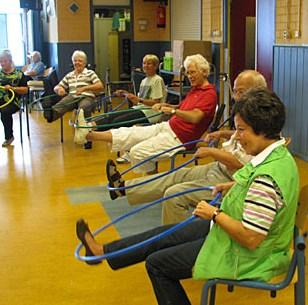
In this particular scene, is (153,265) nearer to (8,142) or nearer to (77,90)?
(77,90)

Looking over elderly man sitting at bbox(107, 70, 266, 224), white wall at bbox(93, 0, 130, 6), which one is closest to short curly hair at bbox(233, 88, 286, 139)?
elderly man sitting at bbox(107, 70, 266, 224)

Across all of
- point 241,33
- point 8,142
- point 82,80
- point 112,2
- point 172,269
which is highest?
point 112,2

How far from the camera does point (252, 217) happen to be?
1.79 meters

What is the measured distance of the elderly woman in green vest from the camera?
178cm

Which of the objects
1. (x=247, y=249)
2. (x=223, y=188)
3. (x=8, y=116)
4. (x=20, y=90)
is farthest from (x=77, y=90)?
(x=247, y=249)

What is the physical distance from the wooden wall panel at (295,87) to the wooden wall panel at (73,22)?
5.70 m

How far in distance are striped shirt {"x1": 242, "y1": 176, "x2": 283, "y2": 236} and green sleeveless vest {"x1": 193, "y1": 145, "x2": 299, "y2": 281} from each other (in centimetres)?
4

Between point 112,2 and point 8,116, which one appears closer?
point 8,116

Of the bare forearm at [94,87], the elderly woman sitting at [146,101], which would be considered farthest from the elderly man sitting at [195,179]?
the bare forearm at [94,87]

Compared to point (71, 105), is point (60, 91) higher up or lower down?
higher up

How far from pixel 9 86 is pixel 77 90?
34.9 inches

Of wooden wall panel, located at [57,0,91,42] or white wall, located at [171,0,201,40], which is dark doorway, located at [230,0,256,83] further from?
wooden wall panel, located at [57,0,91,42]

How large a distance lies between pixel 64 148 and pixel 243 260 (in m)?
4.83

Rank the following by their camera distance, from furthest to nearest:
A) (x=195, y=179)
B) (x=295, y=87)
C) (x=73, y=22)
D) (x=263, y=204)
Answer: (x=73, y=22) → (x=295, y=87) → (x=195, y=179) → (x=263, y=204)
